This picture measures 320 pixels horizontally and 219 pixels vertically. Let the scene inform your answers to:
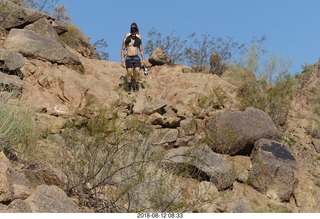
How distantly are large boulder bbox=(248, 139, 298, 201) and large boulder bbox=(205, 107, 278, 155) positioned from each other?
285mm

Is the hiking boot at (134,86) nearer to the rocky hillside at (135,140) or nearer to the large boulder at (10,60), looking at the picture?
the rocky hillside at (135,140)

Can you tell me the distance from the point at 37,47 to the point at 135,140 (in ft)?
23.4

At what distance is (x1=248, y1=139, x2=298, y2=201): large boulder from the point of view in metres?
13.0

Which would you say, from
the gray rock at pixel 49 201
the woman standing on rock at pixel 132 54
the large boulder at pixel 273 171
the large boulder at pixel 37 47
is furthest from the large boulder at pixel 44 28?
the gray rock at pixel 49 201

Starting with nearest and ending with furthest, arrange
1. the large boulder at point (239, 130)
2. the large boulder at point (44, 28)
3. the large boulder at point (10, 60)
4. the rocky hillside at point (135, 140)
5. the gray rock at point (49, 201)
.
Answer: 1. the gray rock at point (49, 201)
2. the rocky hillside at point (135, 140)
3. the large boulder at point (239, 130)
4. the large boulder at point (10, 60)
5. the large boulder at point (44, 28)

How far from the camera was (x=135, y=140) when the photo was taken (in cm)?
940

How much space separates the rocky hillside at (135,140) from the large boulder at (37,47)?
0.03m

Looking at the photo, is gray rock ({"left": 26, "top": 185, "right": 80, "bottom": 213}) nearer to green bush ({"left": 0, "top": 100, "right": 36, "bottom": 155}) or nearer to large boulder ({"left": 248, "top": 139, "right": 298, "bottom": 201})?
green bush ({"left": 0, "top": 100, "right": 36, "bottom": 155})

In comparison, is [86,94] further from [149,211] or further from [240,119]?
[149,211]

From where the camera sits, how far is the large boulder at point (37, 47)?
15344 millimetres

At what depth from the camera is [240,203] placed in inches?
404

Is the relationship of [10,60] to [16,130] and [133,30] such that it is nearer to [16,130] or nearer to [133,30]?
[133,30]

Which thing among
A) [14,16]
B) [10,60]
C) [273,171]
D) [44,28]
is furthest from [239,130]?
[14,16]

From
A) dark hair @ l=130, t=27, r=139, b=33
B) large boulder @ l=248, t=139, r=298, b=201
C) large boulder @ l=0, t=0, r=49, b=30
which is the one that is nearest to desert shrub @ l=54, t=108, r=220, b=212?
large boulder @ l=248, t=139, r=298, b=201
